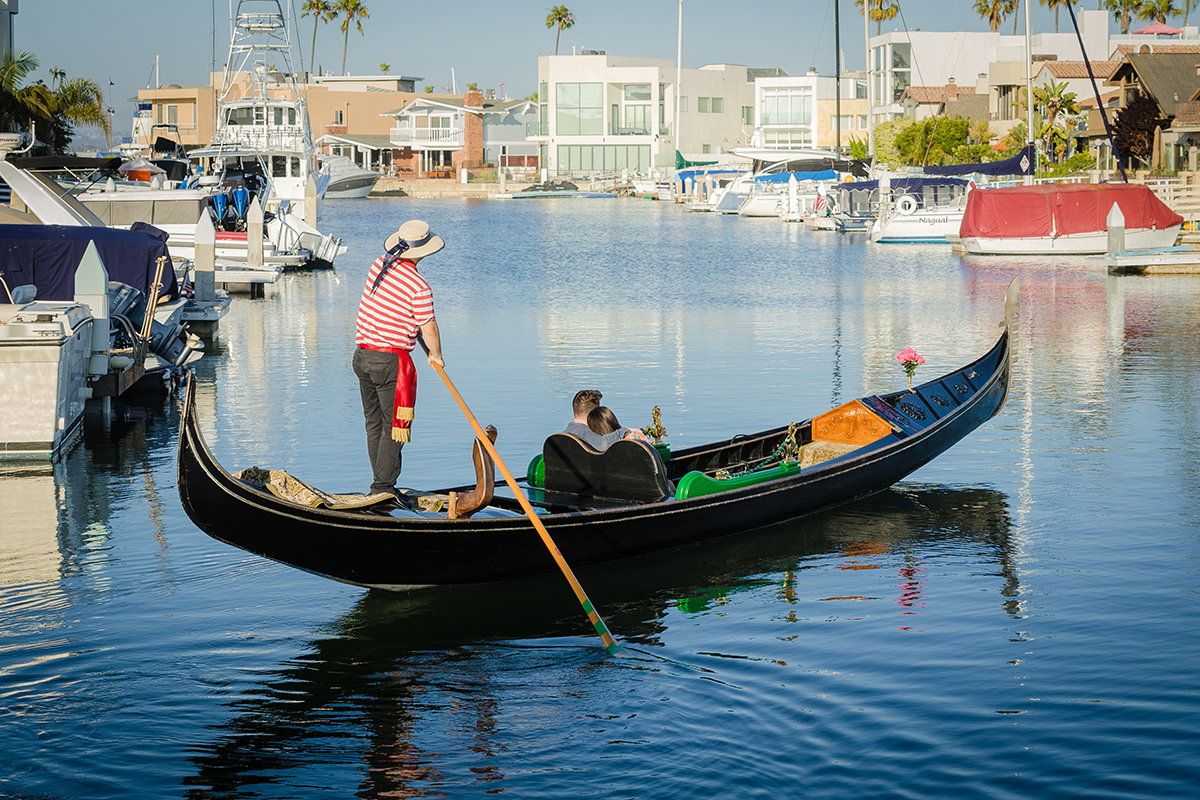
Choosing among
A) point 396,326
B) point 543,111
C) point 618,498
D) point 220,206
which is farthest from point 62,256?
point 543,111

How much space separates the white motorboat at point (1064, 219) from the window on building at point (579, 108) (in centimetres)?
7049

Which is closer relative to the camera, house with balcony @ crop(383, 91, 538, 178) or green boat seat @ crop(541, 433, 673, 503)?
green boat seat @ crop(541, 433, 673, 503)

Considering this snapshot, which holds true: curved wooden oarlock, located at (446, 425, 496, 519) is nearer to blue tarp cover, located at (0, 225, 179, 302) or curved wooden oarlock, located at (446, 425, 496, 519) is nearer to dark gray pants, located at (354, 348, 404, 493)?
dark gray pants, located at (354, 348, 404, 493)

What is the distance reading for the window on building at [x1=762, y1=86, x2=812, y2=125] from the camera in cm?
9988

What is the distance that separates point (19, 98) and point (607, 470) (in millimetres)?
40908

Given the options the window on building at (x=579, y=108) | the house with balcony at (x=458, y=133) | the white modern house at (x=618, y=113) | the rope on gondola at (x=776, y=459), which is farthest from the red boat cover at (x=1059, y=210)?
the house with balcony at (x=458, y=133)

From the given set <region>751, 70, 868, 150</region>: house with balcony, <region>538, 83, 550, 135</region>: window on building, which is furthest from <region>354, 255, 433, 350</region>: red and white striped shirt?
<region>538, 83, 550, 135</region>: window on building

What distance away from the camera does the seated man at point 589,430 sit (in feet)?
29.9

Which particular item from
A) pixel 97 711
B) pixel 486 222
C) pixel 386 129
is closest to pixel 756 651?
pixel 97 711

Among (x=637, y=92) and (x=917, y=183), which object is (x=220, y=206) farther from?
(x=637, y=92)

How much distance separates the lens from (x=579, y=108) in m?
108

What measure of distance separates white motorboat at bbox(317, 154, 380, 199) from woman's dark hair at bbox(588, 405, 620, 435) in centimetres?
Answer: 8889

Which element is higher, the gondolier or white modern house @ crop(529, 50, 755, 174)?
white modern house @ crop(529, 50, 755, 174)

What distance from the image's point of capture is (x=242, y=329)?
24.1m
